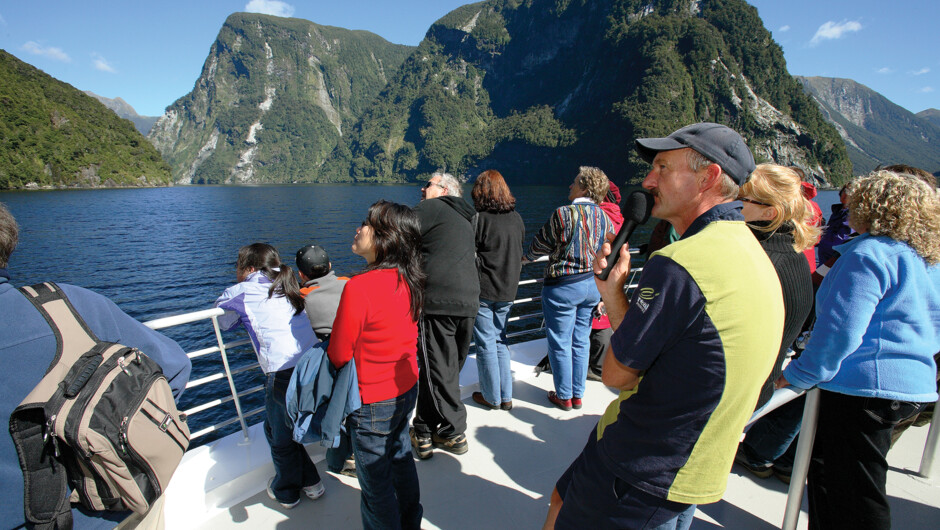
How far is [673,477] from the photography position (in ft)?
3.86

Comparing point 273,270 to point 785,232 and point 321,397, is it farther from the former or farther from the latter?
point 785,232

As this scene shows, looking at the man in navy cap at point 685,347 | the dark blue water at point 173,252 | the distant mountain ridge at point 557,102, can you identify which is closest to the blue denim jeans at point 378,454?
the man in navy cap at point 685,347

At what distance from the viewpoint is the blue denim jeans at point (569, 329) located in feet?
10.3

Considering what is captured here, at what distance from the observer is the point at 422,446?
2.80 metres

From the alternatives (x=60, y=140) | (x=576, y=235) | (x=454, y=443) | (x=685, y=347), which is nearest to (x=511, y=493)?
(x=454, y=443)

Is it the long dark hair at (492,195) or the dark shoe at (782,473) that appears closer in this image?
the dark shoe at (782,473)

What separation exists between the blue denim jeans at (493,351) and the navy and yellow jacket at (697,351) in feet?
6.34

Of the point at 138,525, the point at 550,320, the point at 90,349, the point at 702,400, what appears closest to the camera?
the point at 702,400

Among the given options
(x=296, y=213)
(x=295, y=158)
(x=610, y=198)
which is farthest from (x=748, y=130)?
(x=295, y=158)

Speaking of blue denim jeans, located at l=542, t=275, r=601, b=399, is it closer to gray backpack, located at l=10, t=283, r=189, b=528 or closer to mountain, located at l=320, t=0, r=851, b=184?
gray backpack, located at l=10, t=283, r=189, b=528

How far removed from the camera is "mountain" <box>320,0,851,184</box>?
9300 centimetres

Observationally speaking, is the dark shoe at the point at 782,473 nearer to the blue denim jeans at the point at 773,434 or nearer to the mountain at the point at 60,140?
the blue denim jeans at the point at 773,434

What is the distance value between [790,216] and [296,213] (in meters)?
57.3

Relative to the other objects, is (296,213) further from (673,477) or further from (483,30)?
(483,30)
